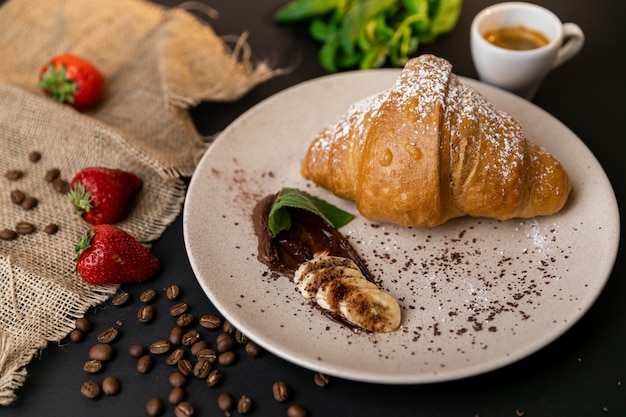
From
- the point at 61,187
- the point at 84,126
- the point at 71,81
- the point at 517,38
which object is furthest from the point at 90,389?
the point at 517,38

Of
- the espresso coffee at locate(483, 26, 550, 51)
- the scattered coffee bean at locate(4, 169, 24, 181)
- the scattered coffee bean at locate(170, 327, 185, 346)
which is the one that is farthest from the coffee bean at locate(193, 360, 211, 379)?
the espresso coffee at locate(483, 26, 550, 51)

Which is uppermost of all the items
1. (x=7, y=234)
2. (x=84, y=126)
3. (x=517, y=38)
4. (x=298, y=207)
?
(x=517, y=38)

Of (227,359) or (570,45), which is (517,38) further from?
(227,359)

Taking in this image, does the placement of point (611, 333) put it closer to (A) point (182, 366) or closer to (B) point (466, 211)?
(B) point (466, 211)

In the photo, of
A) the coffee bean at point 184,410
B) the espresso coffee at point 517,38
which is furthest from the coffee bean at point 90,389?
the espresso coffee at point 517,38

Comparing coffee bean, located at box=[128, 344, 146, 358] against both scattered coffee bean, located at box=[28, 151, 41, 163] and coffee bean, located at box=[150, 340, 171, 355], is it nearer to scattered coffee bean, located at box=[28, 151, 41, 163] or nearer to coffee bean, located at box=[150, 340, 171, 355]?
coffee bean, located at box=[150, 340, 171, 355]

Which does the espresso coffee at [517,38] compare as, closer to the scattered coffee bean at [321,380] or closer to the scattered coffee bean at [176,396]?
the scattered coffee bean at [321,380]
